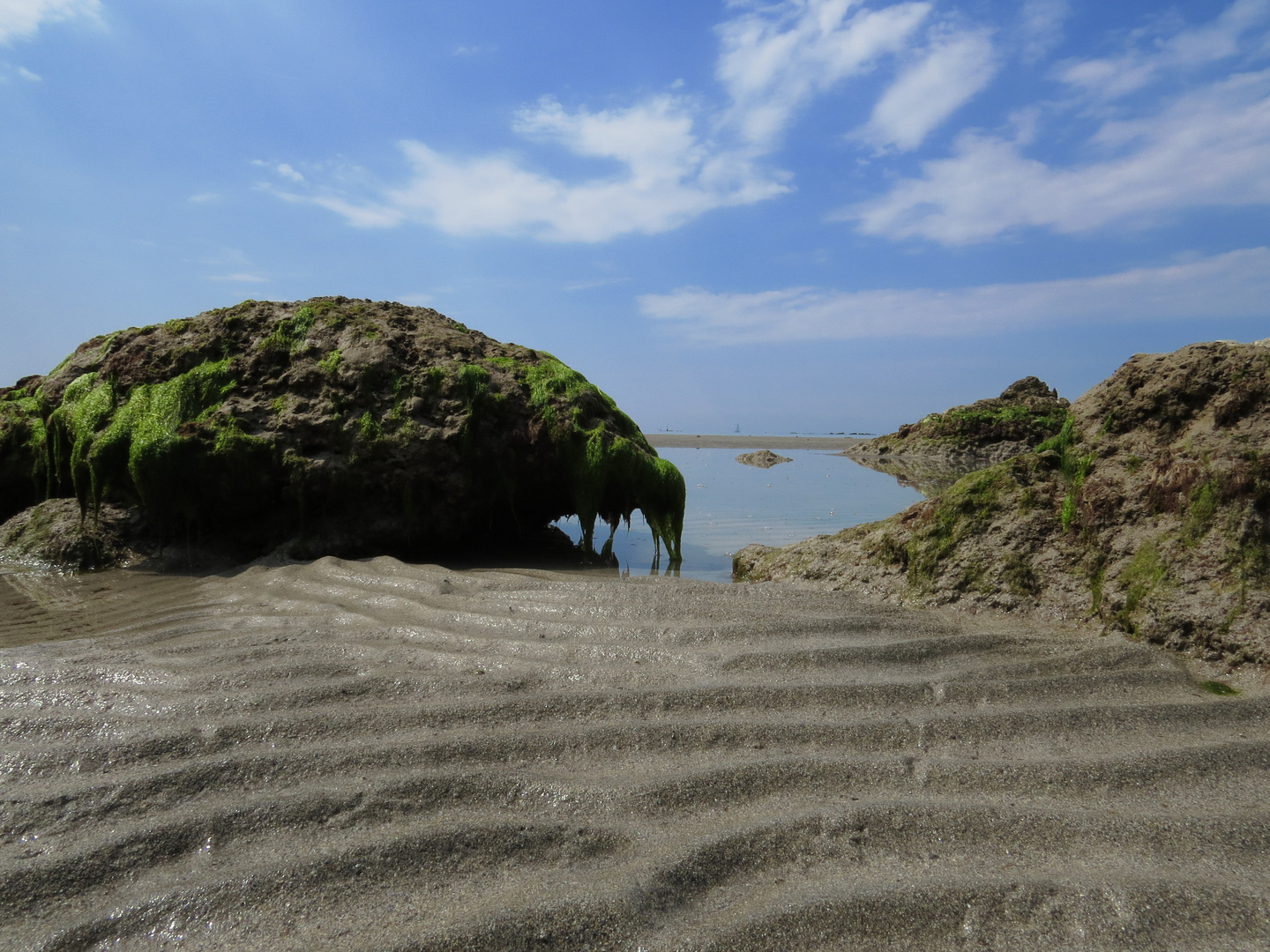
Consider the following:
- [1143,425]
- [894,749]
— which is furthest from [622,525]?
[894,749]

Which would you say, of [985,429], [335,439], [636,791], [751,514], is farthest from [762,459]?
[636,791]

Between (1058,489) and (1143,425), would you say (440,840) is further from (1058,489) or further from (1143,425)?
(1143,425)

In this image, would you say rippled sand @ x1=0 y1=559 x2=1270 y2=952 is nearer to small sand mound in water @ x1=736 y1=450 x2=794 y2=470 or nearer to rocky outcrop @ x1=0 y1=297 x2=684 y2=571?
rocky outcrop @ x1=0 y1=297 x2=684 y2=571

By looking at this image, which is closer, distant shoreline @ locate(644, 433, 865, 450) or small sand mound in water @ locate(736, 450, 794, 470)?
small sand mound in water @ locate(736, 450, 794, 470)

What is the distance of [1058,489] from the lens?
4.11 m

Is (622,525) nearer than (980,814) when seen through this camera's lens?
No

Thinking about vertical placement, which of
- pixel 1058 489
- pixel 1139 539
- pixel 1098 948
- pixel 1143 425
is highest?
pixel 1143 425

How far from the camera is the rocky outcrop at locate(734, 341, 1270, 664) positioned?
3.24 meters

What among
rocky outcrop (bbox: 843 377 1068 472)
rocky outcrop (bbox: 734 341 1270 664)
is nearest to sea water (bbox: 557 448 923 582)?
rocky outcrop (bbox: 734 341 1270 664)

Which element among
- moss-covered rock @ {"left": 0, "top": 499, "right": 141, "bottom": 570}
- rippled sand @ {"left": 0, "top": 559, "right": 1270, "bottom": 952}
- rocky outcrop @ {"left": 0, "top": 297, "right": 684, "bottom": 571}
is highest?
rocky outcrop @ {"left": 0, "top": 297, "right": 684, "bottom": 571}

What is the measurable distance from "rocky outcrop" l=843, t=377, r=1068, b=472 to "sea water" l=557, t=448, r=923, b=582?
7.03 metres

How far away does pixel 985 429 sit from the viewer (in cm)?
2248

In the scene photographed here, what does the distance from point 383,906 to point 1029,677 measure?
8.64ft

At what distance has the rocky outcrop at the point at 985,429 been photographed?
21.8m
